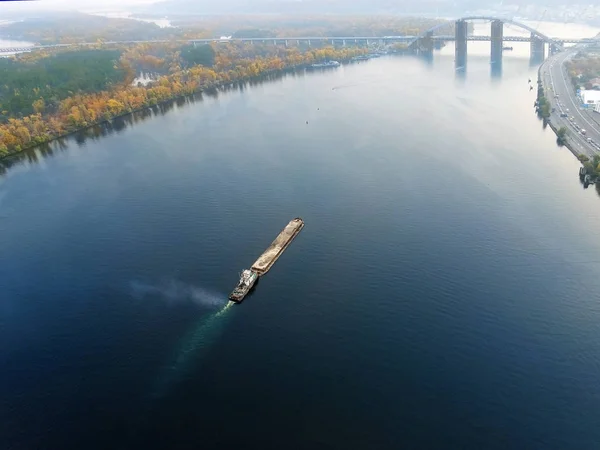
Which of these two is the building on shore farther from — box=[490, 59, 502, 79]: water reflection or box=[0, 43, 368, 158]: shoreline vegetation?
box=[0, 43, 368, 158]: shoreline vegetation

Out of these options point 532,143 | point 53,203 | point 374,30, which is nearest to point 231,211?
point 53,203

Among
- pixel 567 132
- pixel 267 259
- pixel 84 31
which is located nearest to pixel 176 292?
pixel 267 259

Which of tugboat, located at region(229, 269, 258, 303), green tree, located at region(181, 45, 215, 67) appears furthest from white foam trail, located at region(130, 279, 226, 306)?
green tree, located at region(181, 45, 215, 67)

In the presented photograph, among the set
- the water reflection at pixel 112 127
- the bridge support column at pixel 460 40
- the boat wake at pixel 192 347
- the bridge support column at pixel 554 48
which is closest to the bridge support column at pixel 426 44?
the bridge support column at pixel 460 40

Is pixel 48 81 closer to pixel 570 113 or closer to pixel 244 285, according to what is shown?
pixel 244 285

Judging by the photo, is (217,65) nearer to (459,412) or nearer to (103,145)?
(103,145)

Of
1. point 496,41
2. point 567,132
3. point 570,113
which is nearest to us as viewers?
point 567,132

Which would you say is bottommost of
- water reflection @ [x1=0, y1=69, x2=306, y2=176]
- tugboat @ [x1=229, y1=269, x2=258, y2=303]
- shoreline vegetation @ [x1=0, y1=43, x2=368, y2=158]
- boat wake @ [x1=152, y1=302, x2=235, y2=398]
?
boat wake @ [x1=152, y1=302, x2=235, y2=398]
